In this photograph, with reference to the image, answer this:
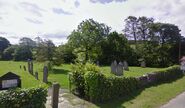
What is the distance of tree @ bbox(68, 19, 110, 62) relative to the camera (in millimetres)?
50406

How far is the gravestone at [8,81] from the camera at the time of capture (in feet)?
35.7

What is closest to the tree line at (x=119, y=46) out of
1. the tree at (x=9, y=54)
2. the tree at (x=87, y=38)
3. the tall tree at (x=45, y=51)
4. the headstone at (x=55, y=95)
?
the tree at (x=87, y=38)

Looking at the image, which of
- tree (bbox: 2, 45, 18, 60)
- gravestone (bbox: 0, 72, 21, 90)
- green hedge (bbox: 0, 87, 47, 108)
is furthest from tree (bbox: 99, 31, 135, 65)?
green hedge (bbox: 0, 87, 47, 108)

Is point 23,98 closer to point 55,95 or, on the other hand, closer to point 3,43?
point 55,95

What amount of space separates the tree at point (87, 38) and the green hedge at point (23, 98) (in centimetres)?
3879

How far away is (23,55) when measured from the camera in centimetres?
7212

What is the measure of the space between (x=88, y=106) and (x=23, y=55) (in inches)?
2433

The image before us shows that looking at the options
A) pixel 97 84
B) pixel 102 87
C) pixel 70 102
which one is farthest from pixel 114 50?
pixel 70 102

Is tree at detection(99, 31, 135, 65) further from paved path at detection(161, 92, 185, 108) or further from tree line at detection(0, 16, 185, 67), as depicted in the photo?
paved path at detection(161, 92, 185, 108)

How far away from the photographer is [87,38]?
50.4 metres

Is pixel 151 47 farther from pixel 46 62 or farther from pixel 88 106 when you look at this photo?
pixel 88 106

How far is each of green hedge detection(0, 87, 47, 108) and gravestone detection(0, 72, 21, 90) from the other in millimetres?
1094

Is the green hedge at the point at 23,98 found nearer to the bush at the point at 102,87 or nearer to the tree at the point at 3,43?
the bush at the point at 102,87

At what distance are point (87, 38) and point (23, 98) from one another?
40679 mm
